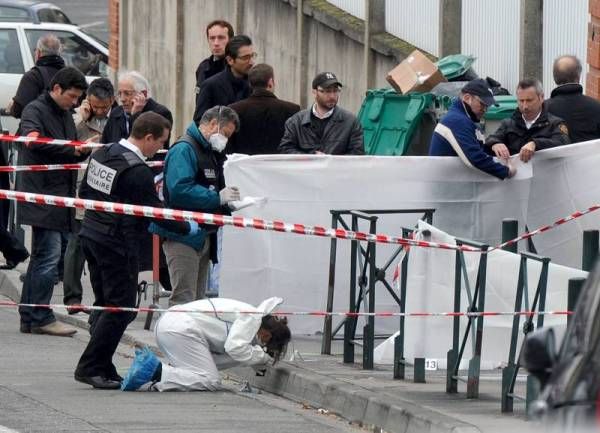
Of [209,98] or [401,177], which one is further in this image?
[209,98]

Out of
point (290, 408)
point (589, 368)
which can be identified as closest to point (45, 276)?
point (290, 408)

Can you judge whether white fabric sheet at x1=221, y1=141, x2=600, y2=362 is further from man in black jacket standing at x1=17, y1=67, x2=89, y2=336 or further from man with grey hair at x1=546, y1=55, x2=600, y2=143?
man in black jacket standing at x1=17, y1=67, x2=89, y2=336

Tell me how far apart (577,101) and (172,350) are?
3.52m

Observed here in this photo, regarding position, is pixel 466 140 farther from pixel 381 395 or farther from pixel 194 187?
pixel 381 395

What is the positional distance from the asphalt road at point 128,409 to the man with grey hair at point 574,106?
3013mm

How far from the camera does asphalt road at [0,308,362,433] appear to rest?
9.15m

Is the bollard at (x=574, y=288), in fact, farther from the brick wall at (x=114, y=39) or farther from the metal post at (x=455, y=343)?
the brick wall at (x=114, y=39)

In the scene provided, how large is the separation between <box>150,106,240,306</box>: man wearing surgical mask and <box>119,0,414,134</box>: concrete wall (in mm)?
5642

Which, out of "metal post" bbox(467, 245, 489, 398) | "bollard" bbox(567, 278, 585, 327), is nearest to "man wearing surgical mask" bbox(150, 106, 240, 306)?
"metal post" bbox(467, 245, 489, 398)

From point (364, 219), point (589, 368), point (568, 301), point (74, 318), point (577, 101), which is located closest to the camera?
point (589, 368)

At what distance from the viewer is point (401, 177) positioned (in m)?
11.7

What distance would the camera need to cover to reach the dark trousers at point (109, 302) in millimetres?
10250

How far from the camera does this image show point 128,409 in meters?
9.64

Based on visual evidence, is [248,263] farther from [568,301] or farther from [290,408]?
[568,301]
